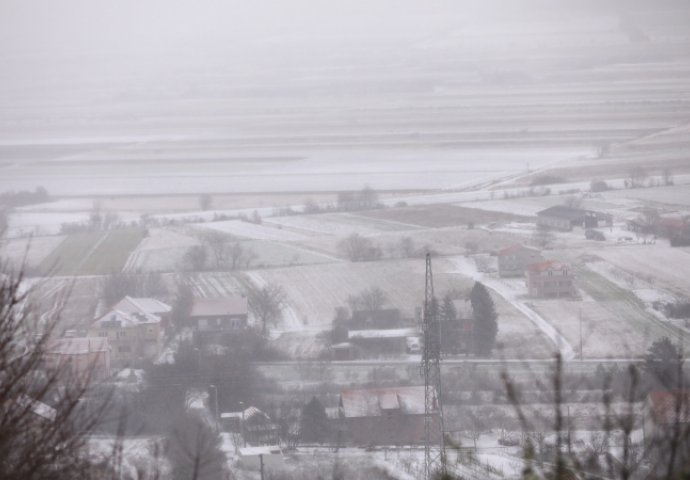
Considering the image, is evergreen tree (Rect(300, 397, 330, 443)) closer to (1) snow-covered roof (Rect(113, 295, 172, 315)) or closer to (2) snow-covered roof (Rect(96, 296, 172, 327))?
(2) snow-covered roof (Rect(96, 296, 172, 327))

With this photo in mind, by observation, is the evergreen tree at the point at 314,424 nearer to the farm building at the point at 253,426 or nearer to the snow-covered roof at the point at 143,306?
the farm building at the point at 253,426

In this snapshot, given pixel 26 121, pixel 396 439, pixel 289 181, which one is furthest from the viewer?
pixel 26 121

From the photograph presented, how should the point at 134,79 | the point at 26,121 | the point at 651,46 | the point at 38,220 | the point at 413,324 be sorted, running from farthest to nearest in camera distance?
the point at 134,79 → the point at 651,46 → the point at 26,121 → the point at 38,220 → the point at 413,324

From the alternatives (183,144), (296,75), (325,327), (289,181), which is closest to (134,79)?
(296,75)

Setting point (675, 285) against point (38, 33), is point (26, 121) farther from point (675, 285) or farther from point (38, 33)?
point (38, 33)

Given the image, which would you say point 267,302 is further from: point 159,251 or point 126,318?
point 159,251

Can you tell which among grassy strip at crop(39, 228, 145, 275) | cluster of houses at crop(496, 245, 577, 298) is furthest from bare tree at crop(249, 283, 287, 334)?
cluster of houses at crop(496, 245, 577, 298)
